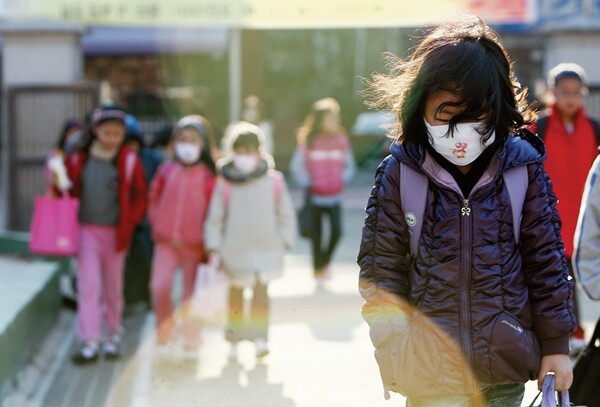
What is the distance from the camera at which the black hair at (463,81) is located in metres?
3.58

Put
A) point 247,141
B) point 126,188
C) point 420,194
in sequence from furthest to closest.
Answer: point 126,188 → point 247,141 → point 420,194

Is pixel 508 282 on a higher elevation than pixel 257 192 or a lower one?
higher

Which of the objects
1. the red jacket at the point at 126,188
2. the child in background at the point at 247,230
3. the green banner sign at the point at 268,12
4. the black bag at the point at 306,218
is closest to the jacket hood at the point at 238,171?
the child in background at the point at 247,230

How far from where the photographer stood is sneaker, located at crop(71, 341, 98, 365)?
8320 millimetres

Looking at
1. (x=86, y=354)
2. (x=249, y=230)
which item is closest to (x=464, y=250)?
(x=249, y=230)

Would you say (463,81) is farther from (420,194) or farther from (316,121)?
(316,121)

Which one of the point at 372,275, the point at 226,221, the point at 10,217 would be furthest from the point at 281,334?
the point at 372,275

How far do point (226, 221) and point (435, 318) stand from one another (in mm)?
4844

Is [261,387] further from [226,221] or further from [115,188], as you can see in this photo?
[115,188]

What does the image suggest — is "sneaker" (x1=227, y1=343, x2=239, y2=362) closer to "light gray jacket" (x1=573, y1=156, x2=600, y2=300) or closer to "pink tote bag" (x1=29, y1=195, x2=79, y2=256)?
"pink tote bag" (x1=29, y1=195, x2=79, y2=256)

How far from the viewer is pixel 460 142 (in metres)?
3.62

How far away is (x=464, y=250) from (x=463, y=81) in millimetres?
509

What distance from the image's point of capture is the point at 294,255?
1416 cm

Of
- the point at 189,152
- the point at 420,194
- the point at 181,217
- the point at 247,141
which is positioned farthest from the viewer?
the point at 189,152
